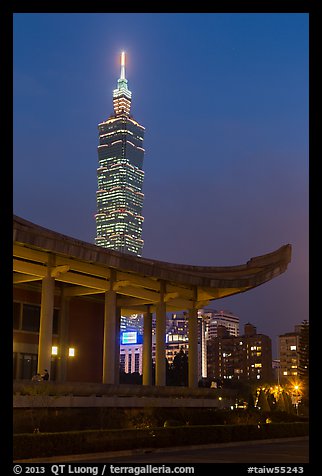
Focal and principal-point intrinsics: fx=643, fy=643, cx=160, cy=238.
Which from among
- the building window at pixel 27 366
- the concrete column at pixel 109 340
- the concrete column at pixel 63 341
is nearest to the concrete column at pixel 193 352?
the concrete column at pixel 109 340

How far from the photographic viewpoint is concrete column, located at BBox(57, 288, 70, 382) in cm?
3819

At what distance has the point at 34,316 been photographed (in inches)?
1457

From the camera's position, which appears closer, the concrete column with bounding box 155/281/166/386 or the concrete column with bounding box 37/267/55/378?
the concrete column with bounding box 37/267/55/378

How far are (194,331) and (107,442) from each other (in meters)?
21.2

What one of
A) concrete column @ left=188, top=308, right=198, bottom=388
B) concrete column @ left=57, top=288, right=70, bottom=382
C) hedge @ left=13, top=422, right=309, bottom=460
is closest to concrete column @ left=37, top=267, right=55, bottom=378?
concrete column @ left=57, top=288, right=70, bottom=382

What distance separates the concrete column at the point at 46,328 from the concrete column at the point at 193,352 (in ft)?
41.1

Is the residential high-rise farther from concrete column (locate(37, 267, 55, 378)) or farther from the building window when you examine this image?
concrete column (locate(37, 267, 55, 378))

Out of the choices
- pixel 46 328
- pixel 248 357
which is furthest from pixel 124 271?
pixel 248 357

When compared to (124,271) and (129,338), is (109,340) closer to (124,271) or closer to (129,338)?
(124,271)

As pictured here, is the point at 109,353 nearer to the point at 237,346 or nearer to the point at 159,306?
the point at 159,306

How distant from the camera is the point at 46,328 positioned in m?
31.2

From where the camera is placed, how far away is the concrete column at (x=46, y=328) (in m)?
30.8

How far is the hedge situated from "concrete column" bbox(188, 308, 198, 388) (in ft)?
33.8
